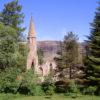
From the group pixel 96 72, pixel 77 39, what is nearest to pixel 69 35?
pixel 77 39

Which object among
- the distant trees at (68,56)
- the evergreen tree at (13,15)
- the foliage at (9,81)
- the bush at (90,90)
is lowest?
the bush at (90,90)

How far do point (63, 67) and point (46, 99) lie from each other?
10475mm

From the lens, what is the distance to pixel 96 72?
141 feet

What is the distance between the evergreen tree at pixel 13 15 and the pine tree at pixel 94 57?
16.4 m

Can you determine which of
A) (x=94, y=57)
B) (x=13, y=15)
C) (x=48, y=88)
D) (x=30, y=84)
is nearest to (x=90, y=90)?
(x=94, y=57)

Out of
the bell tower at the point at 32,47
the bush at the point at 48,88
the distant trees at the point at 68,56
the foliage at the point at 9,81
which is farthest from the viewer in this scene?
the bell tower at the point at 32,47

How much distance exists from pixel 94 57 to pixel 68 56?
495 centimetres

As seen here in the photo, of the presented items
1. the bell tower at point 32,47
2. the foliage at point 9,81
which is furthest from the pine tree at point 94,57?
the bell tower at point 32,47

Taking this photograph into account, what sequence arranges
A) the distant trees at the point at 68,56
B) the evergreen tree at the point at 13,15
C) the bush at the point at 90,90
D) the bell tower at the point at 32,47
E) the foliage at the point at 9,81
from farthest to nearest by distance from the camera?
the bell tower at the point at 32,47 → the evergreen tree at the point at 13,15 → the distant trees at the point at 68,56 → the bush at the point at 90,90 → the foliage at the point at 9,81

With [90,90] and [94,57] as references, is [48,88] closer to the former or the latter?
[90,90]

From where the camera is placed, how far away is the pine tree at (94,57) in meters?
42.8

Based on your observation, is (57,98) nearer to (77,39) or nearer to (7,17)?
(77,39)

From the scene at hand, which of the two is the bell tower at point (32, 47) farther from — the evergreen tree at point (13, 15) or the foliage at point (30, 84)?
the foliage at point (30, 84)

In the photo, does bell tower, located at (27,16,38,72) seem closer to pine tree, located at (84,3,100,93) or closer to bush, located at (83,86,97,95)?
pine tree, located at (84,3,100,93)
